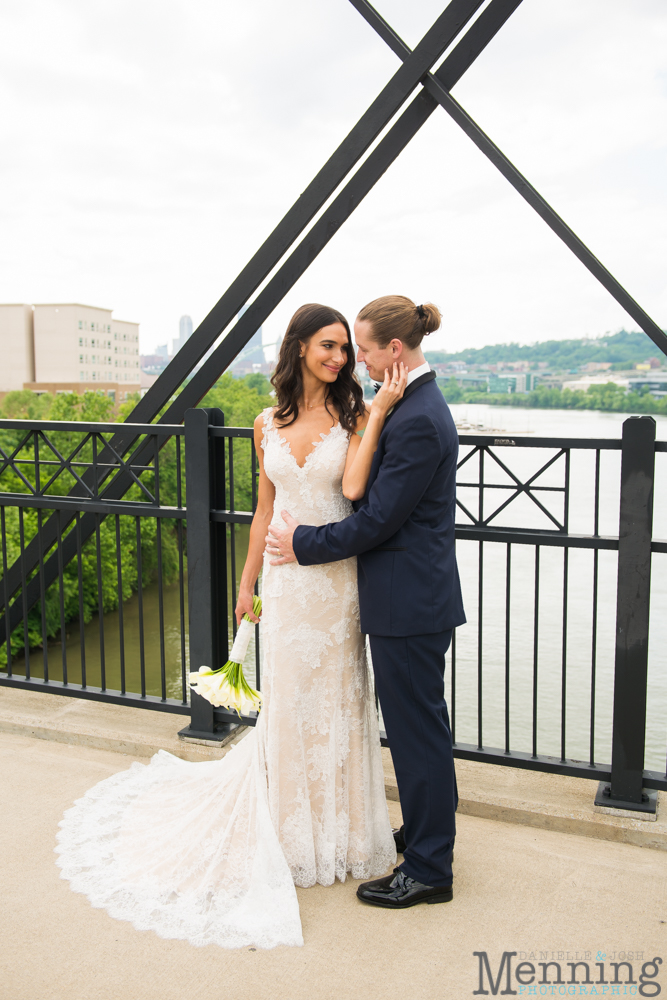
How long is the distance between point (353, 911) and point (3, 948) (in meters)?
0.96

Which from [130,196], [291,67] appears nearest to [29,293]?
[130,196]

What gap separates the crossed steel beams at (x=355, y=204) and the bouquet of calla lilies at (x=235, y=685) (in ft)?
4.15

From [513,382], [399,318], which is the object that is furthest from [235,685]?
[513,382]

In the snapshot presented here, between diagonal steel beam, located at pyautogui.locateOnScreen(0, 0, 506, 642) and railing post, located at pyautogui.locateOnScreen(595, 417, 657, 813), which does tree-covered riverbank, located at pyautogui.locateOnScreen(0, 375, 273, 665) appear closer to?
diagonal steel beam, located at pyautogui.locateOnScreen(0, 0, 506, 642)

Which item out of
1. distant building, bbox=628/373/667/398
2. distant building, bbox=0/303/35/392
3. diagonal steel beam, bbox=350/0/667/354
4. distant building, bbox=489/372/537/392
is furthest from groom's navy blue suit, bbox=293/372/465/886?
distant building, bbox=0/303/35/392

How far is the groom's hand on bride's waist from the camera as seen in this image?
7.61ft

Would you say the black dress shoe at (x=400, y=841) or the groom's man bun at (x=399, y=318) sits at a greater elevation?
the groom's man bun at (x=399, y=318)

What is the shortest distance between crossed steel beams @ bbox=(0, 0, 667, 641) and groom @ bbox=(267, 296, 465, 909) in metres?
→ 1.12

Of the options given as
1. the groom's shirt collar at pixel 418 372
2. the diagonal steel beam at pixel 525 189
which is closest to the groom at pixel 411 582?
the groom's shirt collar at pixel 418 372

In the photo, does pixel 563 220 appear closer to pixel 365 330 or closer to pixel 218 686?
pixel 365 330

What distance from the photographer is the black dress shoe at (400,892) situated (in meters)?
2.21

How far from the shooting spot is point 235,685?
256cm

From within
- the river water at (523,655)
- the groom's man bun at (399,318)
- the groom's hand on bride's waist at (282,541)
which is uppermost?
the groom's man bun at (399,318)

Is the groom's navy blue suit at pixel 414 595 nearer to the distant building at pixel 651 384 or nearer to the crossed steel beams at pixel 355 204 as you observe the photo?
the crossed steel beams at pixel 355 204
